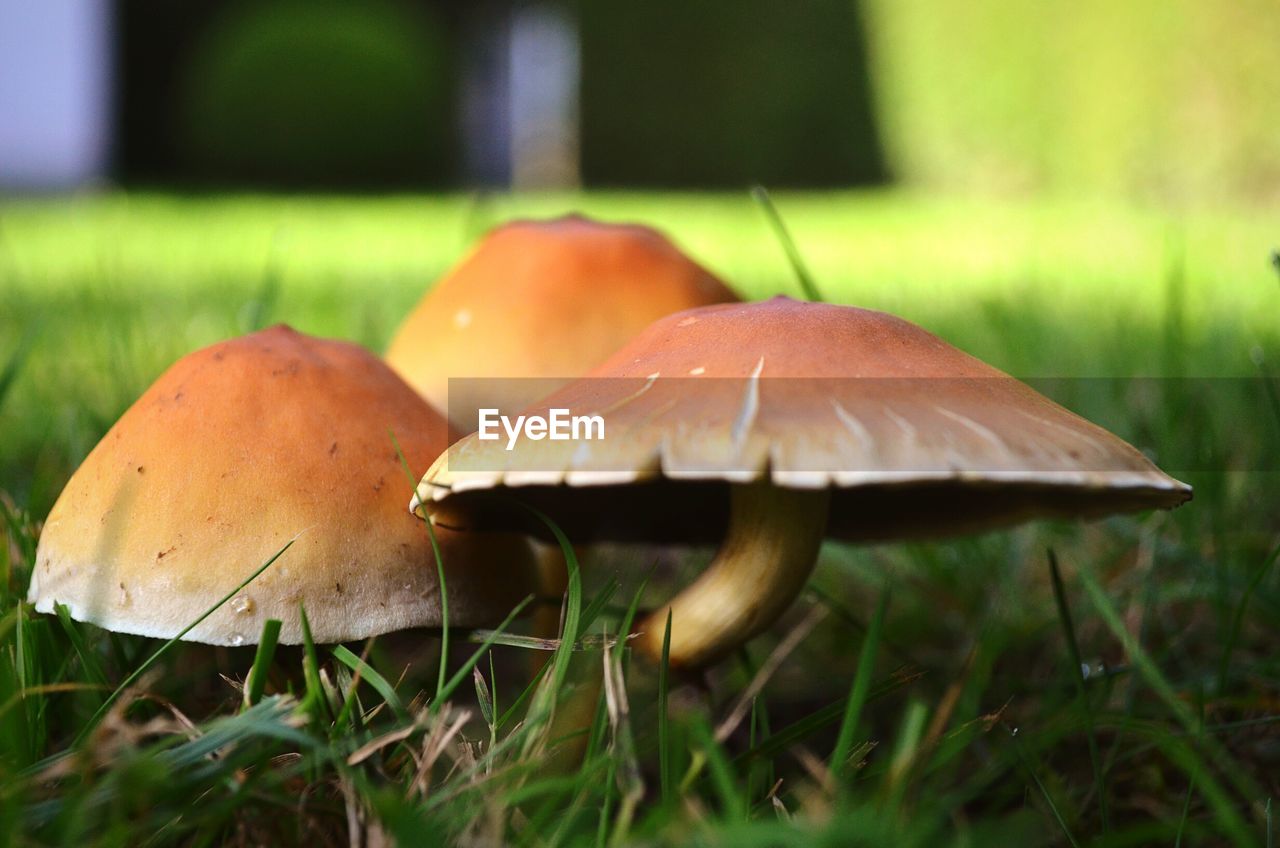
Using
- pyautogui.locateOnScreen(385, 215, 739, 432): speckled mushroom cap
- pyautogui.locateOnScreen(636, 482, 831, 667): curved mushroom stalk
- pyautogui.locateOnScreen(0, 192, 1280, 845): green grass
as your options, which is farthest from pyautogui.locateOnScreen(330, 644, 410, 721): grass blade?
pyautogui.locateOnScreen(385, 215, 739, 432): speckled mushroom cap

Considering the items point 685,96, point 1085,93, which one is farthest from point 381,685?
point 685,96

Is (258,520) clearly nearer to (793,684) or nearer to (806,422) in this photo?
(806,422)

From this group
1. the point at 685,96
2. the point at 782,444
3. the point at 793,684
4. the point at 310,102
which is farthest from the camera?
the point at 685,96

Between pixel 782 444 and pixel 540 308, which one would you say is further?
pixel 540 308

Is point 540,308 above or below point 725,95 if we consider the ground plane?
below

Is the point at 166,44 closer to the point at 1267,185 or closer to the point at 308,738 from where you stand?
the point at 1267,185
